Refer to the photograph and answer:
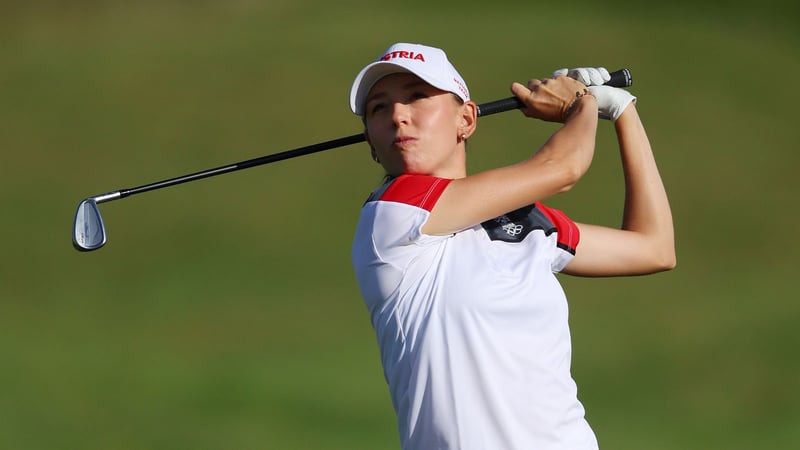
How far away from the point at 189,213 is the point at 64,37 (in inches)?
158

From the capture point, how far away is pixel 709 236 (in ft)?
40.9

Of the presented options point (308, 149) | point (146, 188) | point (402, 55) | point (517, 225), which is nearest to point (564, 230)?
point (517, 225)

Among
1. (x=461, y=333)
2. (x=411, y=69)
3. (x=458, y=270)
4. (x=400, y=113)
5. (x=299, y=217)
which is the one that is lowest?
(x=461, y=333)

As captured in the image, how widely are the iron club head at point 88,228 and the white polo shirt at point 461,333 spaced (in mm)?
1454

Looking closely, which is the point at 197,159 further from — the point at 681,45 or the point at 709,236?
the point at 681,45

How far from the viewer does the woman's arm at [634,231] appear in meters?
3.79

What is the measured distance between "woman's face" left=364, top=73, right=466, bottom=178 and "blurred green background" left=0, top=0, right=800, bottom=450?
17.3 feet

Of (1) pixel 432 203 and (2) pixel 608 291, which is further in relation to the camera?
(2) pixel 608 291

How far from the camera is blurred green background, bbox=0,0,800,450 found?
931 centimetres

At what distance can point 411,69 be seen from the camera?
339 centimetres

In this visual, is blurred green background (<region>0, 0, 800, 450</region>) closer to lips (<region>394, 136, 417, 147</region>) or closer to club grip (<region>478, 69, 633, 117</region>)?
club grip (<region>478, 69, 633, 117</region>)

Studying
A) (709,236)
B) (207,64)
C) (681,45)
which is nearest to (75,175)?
(207,64)

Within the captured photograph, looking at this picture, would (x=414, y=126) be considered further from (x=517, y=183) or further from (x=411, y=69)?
(x=517, y=183)

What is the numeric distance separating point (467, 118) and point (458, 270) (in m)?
0.66
